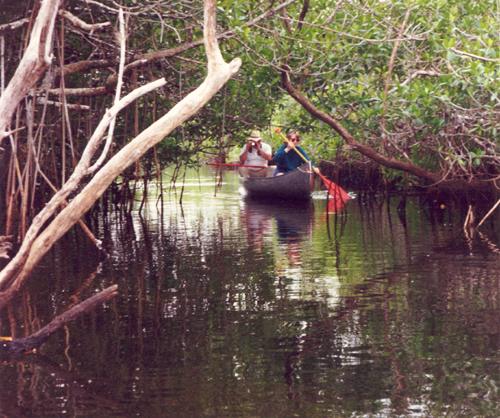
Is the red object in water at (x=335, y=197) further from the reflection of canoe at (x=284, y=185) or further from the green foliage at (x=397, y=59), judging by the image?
the green foliage at (x=397, y=59)

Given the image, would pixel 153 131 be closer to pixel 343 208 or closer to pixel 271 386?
pixel 271 386

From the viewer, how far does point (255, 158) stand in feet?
77.3

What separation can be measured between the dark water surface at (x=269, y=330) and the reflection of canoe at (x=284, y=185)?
7202mm

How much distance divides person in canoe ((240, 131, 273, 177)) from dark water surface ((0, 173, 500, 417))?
947 centimetres

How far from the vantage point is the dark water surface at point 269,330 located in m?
5.50

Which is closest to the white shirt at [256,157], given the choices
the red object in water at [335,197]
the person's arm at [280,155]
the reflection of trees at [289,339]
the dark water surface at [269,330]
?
the person's arm at [280,155]

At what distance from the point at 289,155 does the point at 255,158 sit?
1.81 metres

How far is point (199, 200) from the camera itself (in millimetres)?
23031

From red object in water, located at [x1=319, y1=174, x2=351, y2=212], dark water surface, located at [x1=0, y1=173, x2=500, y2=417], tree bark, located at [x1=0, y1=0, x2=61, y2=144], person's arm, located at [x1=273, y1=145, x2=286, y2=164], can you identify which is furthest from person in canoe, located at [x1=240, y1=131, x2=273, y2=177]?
tree bark, located at [x1=0, y1=0, x2=61, y2=144]

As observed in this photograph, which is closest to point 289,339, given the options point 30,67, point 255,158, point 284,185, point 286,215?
point 30,67

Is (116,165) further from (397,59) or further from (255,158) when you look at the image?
(255,158)

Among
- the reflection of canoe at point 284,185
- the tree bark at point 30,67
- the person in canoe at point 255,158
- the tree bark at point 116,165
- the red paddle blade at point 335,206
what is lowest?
the red paddle blade at point 335,206

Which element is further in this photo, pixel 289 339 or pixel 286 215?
pixel 286 215

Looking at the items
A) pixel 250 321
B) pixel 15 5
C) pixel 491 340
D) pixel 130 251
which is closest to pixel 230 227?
pixel 130 251
